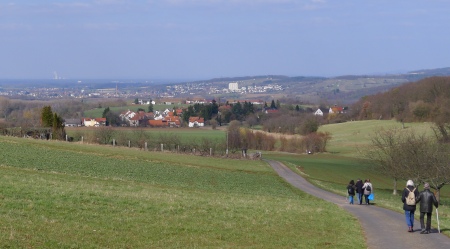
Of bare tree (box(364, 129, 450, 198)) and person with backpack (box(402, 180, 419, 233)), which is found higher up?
person with backpack (box(402, 180, 419, 233))

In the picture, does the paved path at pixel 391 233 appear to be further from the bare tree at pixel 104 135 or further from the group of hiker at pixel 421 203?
the bare tree at pixel 104 135

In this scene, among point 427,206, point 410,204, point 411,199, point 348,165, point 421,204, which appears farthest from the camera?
point 348,165

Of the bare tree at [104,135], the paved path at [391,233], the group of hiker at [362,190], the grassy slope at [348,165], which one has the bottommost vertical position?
the grassy slope at [348,165]

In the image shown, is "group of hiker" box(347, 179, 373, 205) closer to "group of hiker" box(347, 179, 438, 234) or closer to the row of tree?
Result: "group of hiker" box(347, 179, 438, 234)

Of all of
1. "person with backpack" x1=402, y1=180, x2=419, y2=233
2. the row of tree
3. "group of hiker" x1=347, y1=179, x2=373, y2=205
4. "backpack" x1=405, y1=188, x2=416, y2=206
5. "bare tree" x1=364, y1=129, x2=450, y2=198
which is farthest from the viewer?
the row of tree

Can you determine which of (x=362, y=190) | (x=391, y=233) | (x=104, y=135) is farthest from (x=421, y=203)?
(x=104, y=135)

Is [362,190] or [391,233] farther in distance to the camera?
[362,190]

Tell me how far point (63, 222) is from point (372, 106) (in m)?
135

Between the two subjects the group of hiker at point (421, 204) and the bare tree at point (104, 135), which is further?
the bare tree at point (104, 135)

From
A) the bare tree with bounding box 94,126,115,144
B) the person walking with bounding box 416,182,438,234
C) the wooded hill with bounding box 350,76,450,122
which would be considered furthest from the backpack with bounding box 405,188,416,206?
the wooded hill with bounding box 350,76,450,122

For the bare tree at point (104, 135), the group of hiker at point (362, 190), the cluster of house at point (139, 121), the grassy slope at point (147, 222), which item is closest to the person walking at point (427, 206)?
the grassy slope at point (147, 222)

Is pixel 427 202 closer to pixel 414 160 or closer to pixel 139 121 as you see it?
pixel 414 160

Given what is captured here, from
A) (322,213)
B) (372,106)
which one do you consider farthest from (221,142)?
(322,213)

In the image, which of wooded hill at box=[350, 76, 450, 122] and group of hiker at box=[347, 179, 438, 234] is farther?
wooded hill at box=[350, 76, 450, 122]
